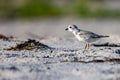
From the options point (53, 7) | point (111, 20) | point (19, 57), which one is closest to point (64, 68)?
point (19, 57)

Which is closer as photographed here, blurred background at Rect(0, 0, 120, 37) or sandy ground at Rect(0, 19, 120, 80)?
sandy ground at Rect(0, 19, 120, 80)

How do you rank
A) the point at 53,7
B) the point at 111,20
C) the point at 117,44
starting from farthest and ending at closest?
the point at 53,7, the point at 111,20, the point at 117,44

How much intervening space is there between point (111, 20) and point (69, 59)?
16.7 metres

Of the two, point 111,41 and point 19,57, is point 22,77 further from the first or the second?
point 111,41

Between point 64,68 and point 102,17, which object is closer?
point 64,68

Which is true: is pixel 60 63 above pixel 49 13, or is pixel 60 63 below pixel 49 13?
below

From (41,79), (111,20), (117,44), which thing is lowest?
(41,79)

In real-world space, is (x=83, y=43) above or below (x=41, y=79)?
above

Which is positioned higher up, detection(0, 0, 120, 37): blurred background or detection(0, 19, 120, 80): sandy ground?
detection(0, 0, 120, 37): blurred background

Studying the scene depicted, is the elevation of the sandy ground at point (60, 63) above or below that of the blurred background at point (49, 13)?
below

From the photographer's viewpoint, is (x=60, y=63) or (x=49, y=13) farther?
(x=49, y=13)

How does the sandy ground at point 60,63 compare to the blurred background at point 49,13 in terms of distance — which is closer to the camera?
the sandy ground at point 60,63

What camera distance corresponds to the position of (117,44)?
42.0 feet

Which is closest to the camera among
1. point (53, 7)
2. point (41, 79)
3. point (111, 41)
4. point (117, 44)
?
point (41, 79)
